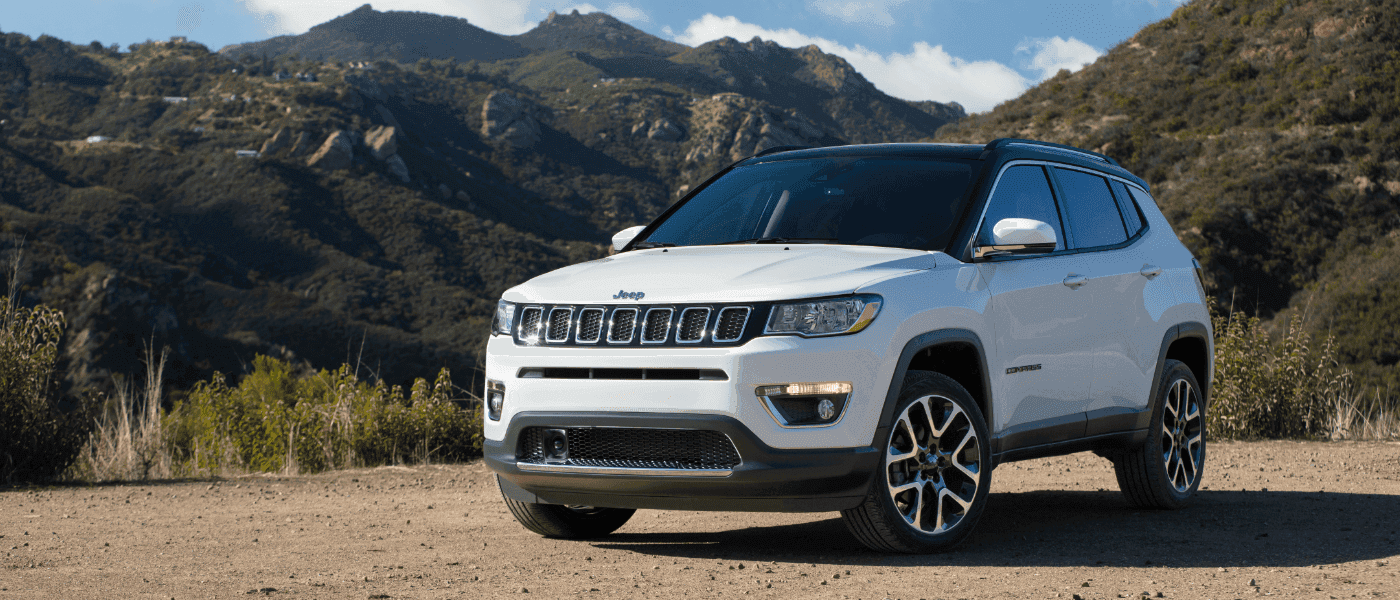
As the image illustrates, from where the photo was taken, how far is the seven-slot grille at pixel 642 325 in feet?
15.0

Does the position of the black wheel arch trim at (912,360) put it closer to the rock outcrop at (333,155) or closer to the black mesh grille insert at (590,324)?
the black mesh grille insert at (590,324)

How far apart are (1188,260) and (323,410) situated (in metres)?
7.28

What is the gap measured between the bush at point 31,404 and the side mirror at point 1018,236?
670 cm

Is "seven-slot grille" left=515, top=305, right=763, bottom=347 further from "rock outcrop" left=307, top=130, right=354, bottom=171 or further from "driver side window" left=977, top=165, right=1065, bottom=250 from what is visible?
"rock outcrop" left=307, top=130, right=354, bottom=171

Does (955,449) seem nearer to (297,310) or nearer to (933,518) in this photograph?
(933,518)

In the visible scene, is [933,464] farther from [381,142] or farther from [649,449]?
[381,142]

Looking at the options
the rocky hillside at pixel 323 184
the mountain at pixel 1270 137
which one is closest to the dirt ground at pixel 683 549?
the mountain at pixel 1270 137

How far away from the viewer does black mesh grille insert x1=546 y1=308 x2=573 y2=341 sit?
16.0 ft

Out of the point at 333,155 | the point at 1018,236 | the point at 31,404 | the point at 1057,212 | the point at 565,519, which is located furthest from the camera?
the point at 333,155

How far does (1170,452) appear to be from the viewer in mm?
6855

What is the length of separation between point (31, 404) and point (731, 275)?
20.8 ft

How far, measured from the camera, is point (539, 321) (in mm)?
4980

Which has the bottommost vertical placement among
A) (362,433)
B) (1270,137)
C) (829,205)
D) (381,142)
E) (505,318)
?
(362,433)

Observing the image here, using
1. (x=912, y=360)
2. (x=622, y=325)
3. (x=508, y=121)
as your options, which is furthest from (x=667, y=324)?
(x=508, y=121)
